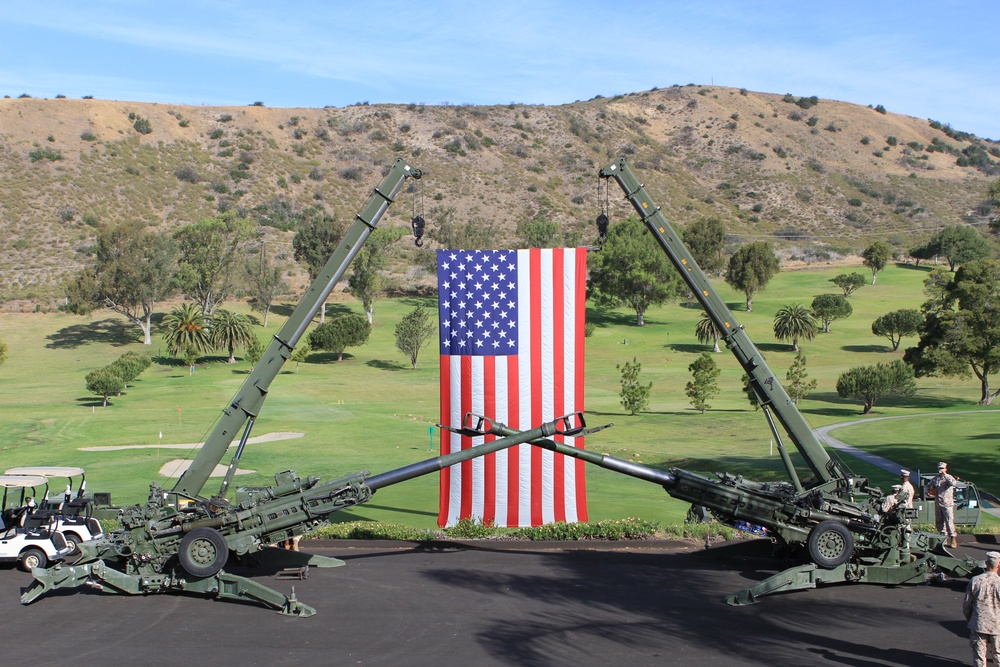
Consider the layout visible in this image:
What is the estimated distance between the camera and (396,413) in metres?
53.9

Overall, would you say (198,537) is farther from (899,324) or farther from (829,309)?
(829,309)

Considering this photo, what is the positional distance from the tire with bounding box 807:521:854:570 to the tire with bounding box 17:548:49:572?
1582 centimetres

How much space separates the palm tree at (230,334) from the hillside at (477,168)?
3342 cm

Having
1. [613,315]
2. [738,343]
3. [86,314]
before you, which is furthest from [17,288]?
[738,343]

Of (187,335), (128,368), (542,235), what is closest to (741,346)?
(128,368)

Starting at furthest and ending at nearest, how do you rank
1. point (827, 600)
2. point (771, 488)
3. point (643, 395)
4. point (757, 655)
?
1. point (643, 395)
2. point (771, 488)
3. point (827, 600)
4. point (757, 655)

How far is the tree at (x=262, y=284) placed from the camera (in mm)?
89438

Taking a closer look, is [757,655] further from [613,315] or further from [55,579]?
[613,315]

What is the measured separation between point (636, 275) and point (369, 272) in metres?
25.8

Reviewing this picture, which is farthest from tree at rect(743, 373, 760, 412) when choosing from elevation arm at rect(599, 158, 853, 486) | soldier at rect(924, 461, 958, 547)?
elevation arm at rect(599, 158, 853, 486)

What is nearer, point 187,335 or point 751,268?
point 187,335

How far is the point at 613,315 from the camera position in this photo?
95.8 meters

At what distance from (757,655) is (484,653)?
13.7 feet

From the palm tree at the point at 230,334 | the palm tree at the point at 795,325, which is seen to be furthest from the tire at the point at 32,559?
the palm tree at the point at 795,325
